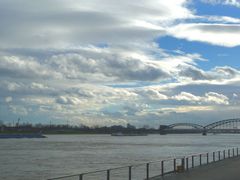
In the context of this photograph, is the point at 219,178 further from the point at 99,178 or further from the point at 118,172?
the point at 118,172

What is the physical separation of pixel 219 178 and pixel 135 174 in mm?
12456

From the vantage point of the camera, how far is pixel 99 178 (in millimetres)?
35438

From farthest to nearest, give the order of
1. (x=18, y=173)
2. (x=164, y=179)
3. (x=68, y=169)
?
(x=68, y=169)
(x=18, y=173)
(x=164, y=179)

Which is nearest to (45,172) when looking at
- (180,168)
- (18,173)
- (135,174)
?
(18,173)

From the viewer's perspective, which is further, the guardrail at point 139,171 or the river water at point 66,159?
the river water at point 66,159

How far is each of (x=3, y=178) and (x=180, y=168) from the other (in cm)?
1698

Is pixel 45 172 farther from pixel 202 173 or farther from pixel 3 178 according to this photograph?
pixel 202 173

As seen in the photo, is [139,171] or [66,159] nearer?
[139,171]

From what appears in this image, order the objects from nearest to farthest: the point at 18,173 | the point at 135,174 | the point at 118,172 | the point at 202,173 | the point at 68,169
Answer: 1. the point at 202,173
2. the point at 135,174
3. the point at 118,172
4. the point at 18,173
5. the point at 68,169

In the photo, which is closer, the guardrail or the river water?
the guardrail

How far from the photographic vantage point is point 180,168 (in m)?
30.6

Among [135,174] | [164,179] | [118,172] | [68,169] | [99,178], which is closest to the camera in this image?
[164,179]

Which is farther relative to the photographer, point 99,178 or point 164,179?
point 99,178

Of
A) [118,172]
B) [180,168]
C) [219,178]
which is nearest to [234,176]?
[219,178]
